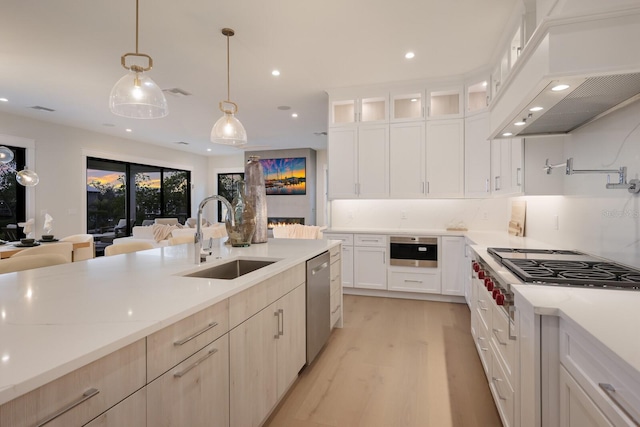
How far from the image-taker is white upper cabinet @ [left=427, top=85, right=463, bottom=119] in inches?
168

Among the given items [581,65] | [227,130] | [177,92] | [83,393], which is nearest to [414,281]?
[227,130]

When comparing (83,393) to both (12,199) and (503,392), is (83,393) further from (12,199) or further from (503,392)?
(12,199)

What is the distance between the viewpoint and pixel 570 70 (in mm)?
1336

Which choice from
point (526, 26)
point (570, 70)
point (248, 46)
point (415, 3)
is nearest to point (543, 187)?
point (526, 26)

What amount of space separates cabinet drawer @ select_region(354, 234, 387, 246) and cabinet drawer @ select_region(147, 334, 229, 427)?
10.5 feet

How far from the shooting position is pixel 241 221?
2543mm

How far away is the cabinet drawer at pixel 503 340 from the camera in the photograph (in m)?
1.54

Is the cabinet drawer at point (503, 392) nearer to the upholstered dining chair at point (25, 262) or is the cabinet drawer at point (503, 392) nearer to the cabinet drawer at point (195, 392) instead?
the cabinet drawer at point (195, 392)

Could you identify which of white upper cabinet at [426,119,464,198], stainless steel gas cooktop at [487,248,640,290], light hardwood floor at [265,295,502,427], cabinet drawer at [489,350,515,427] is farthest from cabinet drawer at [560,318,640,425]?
white upper cabinet at [426,119,464,198]

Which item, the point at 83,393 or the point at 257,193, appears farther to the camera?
the point at 257,193

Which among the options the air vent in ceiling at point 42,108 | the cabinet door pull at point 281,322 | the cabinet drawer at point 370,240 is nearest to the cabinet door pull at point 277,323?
the cabinet door pull at point 281,322

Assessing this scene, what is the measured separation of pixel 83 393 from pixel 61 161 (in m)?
7.40

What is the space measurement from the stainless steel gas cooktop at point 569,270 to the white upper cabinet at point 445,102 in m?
2.61

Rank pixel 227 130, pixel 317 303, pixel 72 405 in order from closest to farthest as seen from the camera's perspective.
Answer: pixel 72 405
pixel 317 303
pixel 227 130
